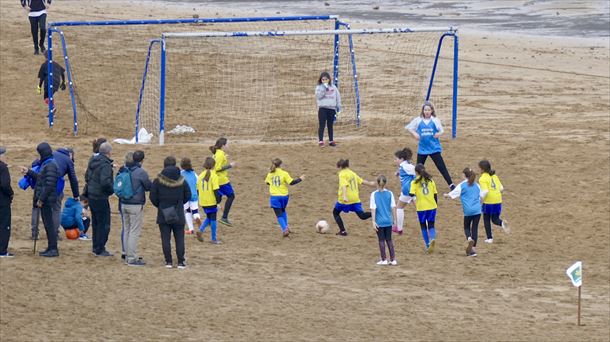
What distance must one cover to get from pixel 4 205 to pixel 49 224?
696 millimetres

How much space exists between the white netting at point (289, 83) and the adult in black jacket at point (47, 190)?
348 inches

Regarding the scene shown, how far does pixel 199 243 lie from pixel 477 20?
25.5 meters

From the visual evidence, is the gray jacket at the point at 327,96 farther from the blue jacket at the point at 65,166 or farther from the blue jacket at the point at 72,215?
the blue jacket at the point at 65,166

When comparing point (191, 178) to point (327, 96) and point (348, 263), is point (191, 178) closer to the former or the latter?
point (348, 263)

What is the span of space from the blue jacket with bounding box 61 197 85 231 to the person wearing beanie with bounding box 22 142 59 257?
82 centimetres

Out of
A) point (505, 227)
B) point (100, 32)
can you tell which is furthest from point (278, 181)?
point (100, 32)

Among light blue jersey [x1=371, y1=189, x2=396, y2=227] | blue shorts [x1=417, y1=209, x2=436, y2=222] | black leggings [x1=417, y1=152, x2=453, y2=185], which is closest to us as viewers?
light blue jersey [x1=371, y1=189, x2=396, y2=227]

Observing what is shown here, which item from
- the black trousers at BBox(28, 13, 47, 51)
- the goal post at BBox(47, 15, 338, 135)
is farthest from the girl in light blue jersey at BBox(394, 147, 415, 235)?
the black trousers at BBox(28, 13, 47, 51)

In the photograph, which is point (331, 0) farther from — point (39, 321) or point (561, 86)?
point (39, 321)

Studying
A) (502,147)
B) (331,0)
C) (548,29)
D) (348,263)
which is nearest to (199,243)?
(348,263)

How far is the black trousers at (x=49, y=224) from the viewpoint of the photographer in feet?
64.5

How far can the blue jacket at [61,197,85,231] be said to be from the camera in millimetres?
20719

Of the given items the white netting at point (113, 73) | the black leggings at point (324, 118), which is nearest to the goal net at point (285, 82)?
the white netting at point (113, 73)

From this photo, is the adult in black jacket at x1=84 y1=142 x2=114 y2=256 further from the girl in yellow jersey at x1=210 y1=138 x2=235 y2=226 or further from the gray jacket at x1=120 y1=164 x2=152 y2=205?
the girl in yellow jersey at x1=210 y1=138 x2=235 y2=226
